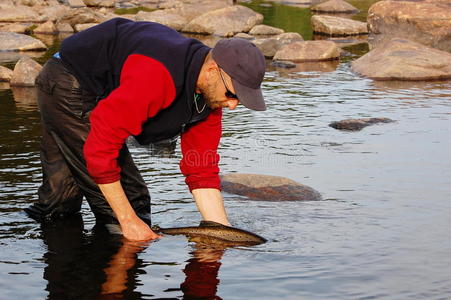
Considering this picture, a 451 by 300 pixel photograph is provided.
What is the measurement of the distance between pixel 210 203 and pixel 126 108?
1336mm

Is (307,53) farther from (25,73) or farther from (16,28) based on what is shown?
(16,28)

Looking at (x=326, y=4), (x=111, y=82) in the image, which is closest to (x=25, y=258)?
(x=111, y=82)

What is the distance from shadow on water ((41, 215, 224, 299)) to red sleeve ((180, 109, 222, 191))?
21.0 inches

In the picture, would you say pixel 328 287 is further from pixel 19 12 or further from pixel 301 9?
pixel 301 9

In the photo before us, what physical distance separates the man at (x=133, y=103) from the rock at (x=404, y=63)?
9.34 m

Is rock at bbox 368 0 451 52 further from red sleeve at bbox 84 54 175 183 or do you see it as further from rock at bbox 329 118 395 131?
red sleeve at bbox 84 54 175 183

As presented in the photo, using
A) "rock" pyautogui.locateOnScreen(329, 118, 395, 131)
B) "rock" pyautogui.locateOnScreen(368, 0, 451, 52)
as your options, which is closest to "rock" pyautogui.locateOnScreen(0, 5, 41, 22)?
"rock" pyautogui.locateOnScreen(368, 0, 451, 52)

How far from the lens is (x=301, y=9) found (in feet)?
101

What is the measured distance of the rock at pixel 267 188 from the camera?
698cm

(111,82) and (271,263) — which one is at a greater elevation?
(111,82)

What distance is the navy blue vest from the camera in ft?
14.2

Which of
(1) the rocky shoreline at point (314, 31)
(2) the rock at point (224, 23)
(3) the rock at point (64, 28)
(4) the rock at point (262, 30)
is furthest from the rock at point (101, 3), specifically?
(4) the rock at point (262, 30)

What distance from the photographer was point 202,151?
16.6 ft

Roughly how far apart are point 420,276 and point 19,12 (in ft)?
70.0
